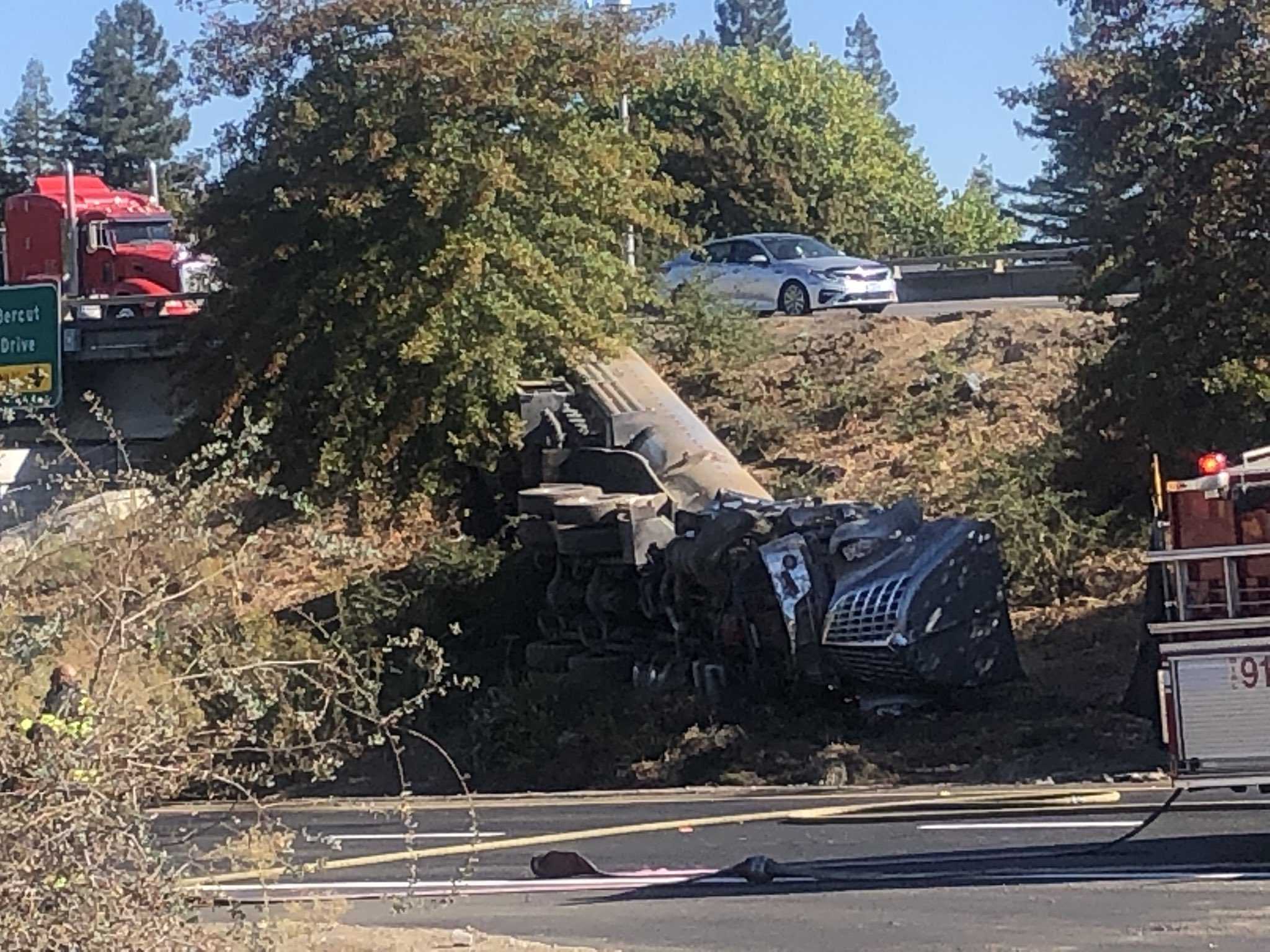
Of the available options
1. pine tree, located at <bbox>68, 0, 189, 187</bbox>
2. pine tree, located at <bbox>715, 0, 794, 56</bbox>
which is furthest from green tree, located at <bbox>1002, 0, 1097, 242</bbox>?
pine tree, located at <bbox>715, 0, 794, 56</bbox>

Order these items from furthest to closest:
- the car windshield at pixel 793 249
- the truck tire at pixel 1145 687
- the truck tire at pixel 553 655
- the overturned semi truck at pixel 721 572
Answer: the car windshield at pixel 793 249 < the truck tire at pixel 553 655 < the overturned semi truck at pixel 721 572 < the truck tire at pixel 1145 687

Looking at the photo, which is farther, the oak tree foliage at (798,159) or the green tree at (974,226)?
the green tree at (974,226)

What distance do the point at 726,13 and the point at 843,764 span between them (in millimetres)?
145753

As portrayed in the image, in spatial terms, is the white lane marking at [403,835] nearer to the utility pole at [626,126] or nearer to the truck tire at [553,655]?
the truck tire at [553,655]

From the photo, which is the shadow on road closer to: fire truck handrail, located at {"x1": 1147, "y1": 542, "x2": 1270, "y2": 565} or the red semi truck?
fire truck handrail, located at {"x1": 1147, "y1": 542, "x2": 1270, "y2": 565}

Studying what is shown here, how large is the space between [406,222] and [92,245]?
1676 cm

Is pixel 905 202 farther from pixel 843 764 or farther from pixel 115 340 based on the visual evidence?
pixel 843 764

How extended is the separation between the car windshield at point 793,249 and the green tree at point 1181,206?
1621 centimetres

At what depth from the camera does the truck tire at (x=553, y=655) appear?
843 inches

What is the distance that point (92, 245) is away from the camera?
3941cm

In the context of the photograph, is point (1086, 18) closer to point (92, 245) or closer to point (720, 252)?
point (720, 252)

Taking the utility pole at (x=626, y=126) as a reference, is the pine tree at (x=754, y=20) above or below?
above

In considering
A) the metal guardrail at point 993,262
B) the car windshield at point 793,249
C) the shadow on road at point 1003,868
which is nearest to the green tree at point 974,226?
Result: the metal guardrail at point 993,262

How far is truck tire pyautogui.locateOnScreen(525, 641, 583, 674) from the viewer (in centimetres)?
2142
